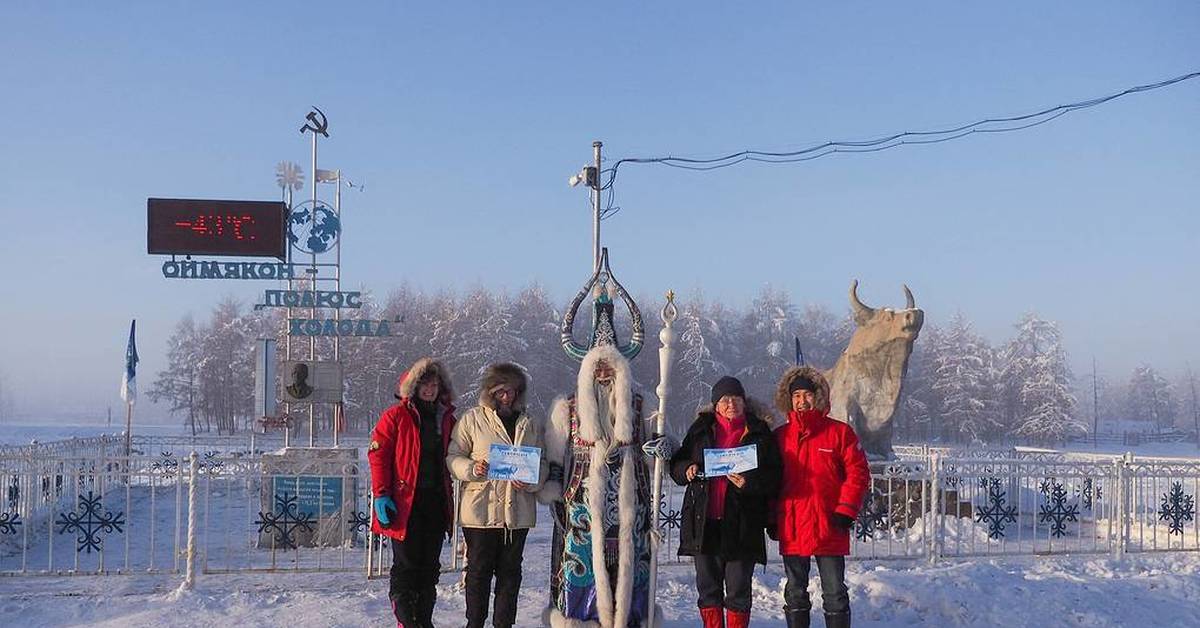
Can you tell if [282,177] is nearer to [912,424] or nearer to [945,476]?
[945,476]

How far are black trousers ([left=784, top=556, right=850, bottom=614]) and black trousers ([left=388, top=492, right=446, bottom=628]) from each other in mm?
1955

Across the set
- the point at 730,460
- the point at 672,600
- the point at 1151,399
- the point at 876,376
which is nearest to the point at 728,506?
the point at 730,460

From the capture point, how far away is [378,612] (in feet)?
19.9

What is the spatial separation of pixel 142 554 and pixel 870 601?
852 cm

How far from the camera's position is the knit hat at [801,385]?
4.81 meters

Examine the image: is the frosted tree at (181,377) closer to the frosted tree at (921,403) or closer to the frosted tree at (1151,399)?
the frosted tree at (921,403)

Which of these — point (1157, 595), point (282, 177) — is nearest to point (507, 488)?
point (1157, 595)

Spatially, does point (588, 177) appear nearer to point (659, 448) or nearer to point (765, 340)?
point (659, 448)

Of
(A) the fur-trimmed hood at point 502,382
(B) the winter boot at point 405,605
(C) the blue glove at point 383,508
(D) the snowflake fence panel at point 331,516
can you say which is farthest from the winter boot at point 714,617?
(D) the snowflake fence panel at point 331,516

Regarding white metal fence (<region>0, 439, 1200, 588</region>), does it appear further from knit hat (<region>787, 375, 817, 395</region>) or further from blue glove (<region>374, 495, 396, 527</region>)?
knit hat (<region>787, 375, 817, 395</region>)

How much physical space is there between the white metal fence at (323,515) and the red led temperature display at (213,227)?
346 cm

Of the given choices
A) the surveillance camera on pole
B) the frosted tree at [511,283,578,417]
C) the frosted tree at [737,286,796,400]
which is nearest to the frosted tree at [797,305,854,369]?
the frosted tree at [737,286,796,400]

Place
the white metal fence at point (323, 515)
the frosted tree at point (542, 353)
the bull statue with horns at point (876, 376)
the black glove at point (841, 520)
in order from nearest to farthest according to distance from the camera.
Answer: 1. the black glove at point (841, 520)
2. the white metal fence at point (323, 515)
3. the bull statue with horns at point (876, 376)
4. the frosted tree at point (542, 353)

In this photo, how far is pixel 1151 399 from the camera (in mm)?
92812
